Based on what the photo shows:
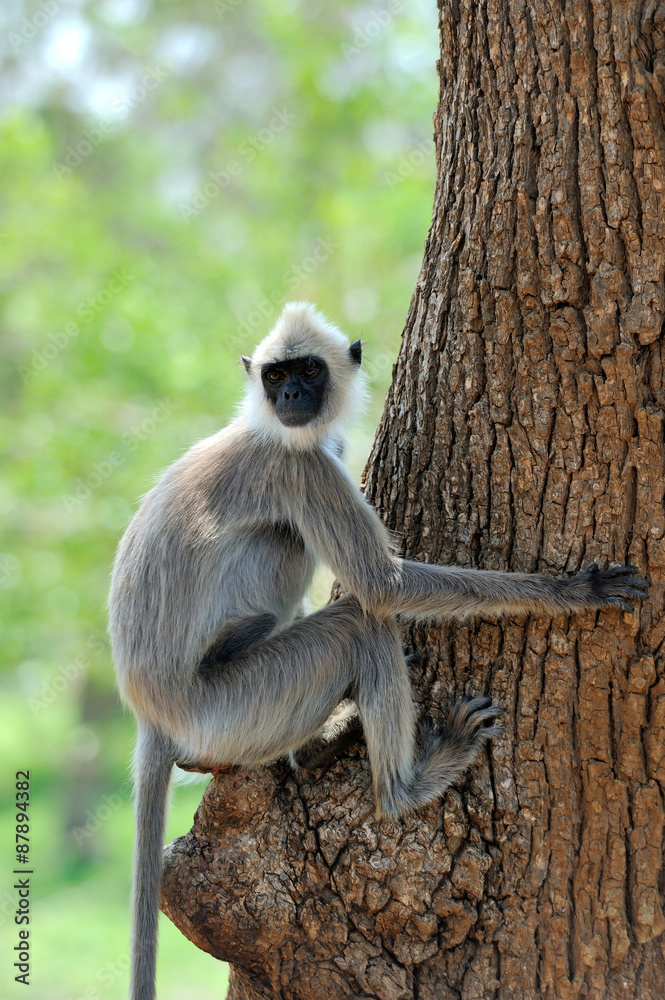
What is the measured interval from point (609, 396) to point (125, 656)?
6.75 feet

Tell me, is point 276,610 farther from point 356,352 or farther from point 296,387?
point 356,352

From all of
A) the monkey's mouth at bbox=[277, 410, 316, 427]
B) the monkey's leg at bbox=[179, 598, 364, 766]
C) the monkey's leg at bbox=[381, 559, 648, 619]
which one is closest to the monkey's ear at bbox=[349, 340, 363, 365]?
the monkey's mouth at bbox=[277, 410, 316, 427]

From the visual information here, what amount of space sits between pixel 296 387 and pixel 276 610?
3.09 ft

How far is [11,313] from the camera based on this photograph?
9.08 metres

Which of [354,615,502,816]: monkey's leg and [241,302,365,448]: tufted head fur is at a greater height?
[241,302,365,448]: tufted head fur

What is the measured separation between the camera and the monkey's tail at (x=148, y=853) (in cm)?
314

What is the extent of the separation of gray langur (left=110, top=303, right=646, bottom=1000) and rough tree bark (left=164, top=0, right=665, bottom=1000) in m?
0.11

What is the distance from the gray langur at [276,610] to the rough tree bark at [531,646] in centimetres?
11

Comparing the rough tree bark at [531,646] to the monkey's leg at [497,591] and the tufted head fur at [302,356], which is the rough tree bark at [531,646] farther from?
the tufted head fur at [302,356]

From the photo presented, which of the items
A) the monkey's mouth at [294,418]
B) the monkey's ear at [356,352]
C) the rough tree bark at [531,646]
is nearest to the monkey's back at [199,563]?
the monkey's mouth at [294,418]

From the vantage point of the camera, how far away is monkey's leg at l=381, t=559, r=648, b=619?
9.71 feet

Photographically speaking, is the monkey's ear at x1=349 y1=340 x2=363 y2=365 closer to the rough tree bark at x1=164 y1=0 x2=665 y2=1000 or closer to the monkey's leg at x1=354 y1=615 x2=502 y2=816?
the rough tree bark at x1=164 y1=0 x2=665 y2=1000

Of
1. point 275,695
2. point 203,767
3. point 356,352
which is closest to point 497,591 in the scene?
point 275,695

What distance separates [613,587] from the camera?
9.67 feet
